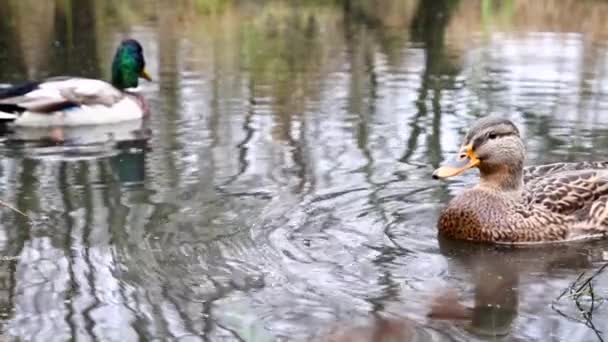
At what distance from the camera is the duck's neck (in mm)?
6531

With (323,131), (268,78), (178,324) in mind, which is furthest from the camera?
(268,78)

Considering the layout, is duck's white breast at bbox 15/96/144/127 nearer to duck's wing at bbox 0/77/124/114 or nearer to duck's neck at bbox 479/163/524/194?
duck's wing at bbox 0/77/124/114

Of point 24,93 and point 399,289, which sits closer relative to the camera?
point 399,289

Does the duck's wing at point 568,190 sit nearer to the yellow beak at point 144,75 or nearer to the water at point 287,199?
the water at point 287,199

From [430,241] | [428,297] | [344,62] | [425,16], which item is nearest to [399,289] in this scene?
[428,297]

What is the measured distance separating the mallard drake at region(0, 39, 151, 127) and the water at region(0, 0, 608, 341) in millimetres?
210

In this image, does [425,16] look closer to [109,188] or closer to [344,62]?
[344,62]

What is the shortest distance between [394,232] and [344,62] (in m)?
7.76

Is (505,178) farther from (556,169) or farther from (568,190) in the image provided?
(556,169)

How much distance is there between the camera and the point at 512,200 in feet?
21.3

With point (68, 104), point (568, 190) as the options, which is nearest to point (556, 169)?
point (568, 190)

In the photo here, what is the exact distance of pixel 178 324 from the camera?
191 inches

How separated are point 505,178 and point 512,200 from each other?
5.7 inches

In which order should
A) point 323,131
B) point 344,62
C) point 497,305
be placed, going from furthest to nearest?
point 344,62
point 323,131
point 497,305
